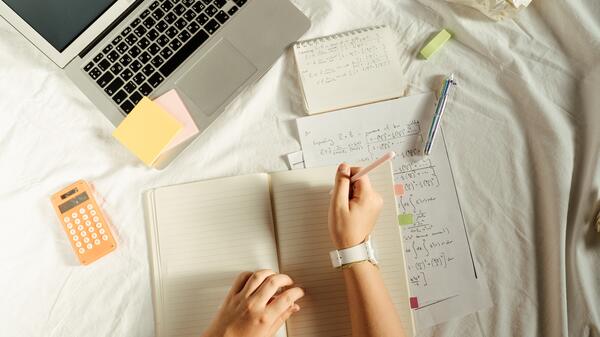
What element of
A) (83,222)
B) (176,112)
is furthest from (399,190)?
(83,222)

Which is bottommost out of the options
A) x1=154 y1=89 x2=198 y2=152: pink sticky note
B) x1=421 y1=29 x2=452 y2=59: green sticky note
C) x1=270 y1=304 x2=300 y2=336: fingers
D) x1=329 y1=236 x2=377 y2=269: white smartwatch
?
x1=270 y1=304 x2=300 y2=336: fingers

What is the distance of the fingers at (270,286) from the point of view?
0.57 m

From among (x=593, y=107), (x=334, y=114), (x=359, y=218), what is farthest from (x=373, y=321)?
(x=593, y=107)

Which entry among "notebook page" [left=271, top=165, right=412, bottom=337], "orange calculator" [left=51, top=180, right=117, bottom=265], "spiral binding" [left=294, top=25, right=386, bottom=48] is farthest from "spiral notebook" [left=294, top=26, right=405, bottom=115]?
"orange calculator" [left=51, top=180, right=117, bottom=265]

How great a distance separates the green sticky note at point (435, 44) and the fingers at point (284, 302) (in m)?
0.39

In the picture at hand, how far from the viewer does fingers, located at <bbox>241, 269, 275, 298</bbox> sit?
1.92ft

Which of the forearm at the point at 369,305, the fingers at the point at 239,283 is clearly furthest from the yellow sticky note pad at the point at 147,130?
the forearm at the point at 369,305

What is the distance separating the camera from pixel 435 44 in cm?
69

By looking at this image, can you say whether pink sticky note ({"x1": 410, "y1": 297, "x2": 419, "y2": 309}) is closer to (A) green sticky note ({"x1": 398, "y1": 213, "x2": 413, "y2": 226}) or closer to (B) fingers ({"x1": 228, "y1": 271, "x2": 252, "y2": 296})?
(A) green sticky note ({"x1": 398, "y1": 213, "x2": 413, "y2": 226})

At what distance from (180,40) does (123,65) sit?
90 mm

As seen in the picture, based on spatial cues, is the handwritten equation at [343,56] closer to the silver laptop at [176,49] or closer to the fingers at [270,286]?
the silver laptop at [176,49]

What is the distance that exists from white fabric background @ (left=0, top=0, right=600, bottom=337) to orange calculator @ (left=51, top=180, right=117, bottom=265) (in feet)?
0.05

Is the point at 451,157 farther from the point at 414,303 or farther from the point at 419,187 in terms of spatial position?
the point at 414,303

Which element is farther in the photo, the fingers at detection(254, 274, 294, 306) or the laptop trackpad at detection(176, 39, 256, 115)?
the laptop trackpad at detection(176, 39, 256, 115)
